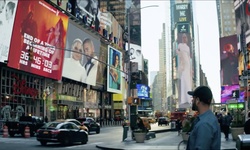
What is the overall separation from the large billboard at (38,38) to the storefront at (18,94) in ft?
8.65

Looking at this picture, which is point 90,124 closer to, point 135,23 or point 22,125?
point 22,125

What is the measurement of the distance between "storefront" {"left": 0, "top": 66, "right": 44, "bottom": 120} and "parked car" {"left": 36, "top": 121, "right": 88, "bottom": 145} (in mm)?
24222

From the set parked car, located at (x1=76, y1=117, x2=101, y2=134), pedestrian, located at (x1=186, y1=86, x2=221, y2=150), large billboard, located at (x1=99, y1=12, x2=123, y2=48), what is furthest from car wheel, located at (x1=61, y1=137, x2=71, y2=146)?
large billboard, located at (x1=99, y1=12, x2=123, y2=48)

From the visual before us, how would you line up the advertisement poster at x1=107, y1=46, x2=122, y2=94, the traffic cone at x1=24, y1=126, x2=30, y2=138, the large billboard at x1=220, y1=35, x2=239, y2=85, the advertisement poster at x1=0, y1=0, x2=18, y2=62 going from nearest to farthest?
the traffic cone at x1=24, y1=126, x2=30, y2=138, the advertisement poster at x1=0, y1=0, x2=18, y2=62, the advertisement poster at x1=107, y1=46, x2=122, y2=94, the large billboard at x1=220, y1=35, x2=239, y2=85

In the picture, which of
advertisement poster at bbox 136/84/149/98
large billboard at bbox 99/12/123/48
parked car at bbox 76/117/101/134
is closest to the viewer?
parked car at bbox 76/117/101/134

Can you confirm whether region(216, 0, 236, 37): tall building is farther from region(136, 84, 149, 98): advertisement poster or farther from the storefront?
the storefront

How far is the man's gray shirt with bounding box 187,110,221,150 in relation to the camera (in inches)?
135

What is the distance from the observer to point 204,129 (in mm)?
3441

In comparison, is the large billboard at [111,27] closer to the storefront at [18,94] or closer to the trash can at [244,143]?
the storefront at [18,94]

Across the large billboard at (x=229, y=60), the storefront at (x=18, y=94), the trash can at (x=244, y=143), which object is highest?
the large billboard at (x=229, y=60)

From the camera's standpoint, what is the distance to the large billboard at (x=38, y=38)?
140ft

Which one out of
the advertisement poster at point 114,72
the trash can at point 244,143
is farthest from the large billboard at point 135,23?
the trash can at point 244,143

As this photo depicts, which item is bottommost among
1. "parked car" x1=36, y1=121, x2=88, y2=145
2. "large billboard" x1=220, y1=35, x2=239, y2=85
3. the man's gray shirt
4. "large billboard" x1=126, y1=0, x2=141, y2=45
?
"parked car" x1=36, y1=121, x2=88, y2=145

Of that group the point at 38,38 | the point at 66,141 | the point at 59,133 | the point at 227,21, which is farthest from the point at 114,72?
the point at 227,21
